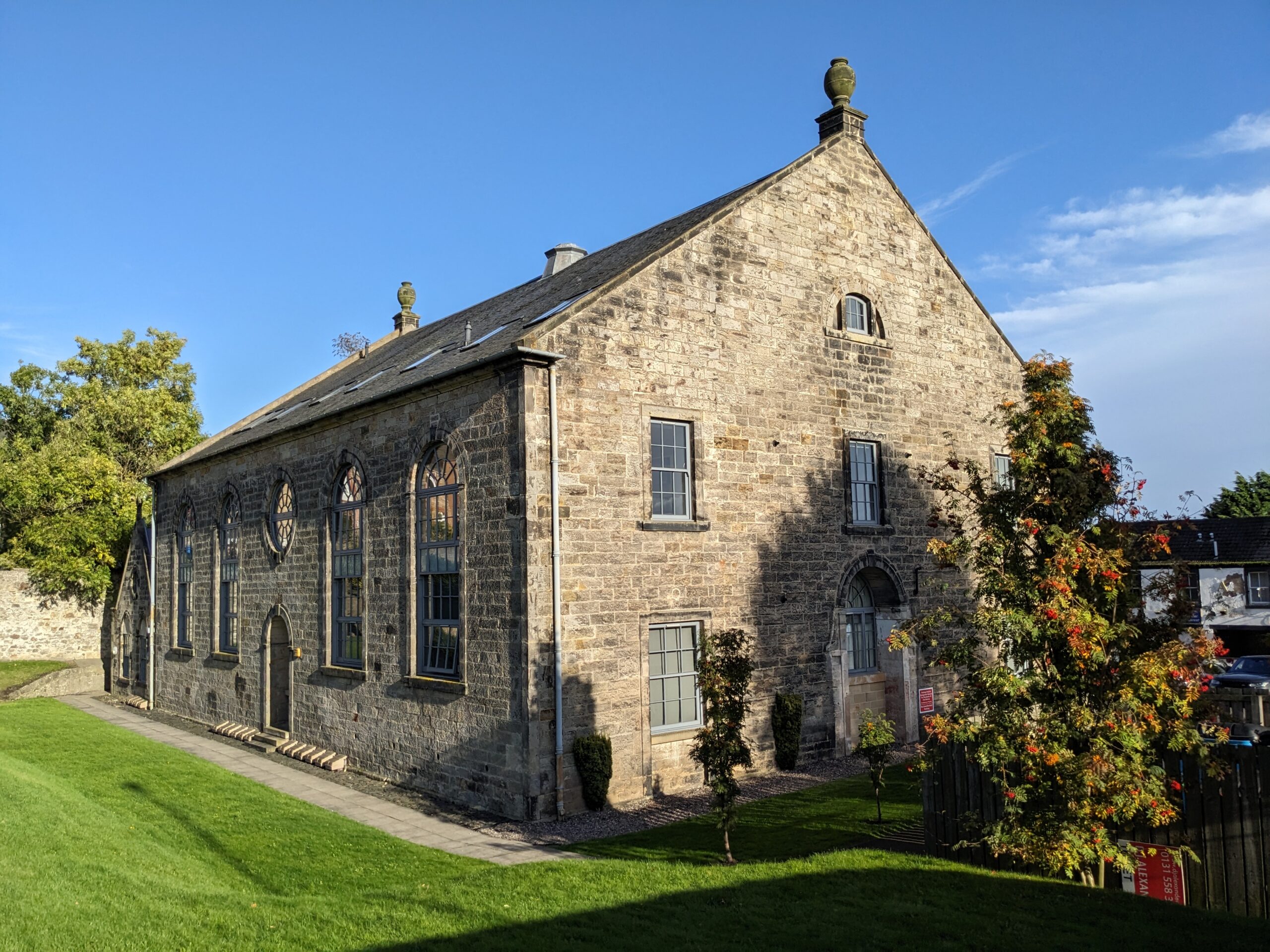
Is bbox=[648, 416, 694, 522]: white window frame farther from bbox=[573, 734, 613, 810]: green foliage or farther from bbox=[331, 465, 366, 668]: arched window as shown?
bbox=[331, 465, 366, 668]: arched window

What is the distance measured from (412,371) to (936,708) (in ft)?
41.8

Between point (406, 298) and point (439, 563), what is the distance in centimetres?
1999

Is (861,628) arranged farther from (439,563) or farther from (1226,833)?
(1226,833)

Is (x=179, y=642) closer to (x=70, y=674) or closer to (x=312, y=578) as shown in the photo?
(x=70, y=674)

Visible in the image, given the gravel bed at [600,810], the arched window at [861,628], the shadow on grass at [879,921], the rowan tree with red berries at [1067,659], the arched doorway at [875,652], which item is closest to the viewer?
the shadow on grass at [879,921]

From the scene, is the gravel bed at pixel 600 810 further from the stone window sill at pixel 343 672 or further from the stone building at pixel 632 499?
the stone window sill at pixel 343 672

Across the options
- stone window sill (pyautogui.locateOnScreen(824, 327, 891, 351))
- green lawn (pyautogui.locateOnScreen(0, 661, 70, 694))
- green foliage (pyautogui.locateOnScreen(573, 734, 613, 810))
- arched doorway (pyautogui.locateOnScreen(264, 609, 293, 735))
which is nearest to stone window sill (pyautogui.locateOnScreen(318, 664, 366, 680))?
arched doorway (pyautogui.locateOnScreen(264, 609, 293, 735))

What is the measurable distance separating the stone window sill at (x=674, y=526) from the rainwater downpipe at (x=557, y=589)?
1692 mm

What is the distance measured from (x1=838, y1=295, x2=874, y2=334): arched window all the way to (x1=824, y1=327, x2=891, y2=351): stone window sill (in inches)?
4.5

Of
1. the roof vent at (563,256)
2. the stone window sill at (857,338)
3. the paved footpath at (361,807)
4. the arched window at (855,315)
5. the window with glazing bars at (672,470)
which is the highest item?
the roof vent at (563,256)

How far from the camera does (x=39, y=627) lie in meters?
33.4

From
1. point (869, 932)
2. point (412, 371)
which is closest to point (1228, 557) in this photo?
point (412, 371)

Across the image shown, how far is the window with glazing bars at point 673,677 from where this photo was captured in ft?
50.7

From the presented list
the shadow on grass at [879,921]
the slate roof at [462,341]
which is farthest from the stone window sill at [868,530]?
the shadow on grass at [879,921]
